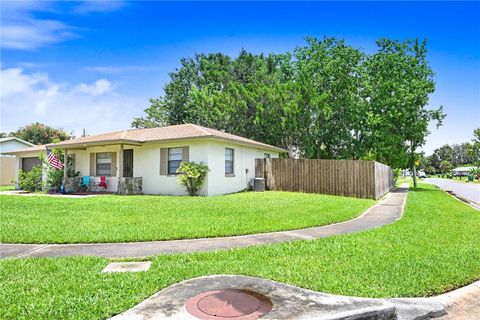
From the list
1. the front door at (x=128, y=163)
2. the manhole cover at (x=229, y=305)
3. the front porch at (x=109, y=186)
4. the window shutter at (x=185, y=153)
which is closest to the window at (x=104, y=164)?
the front porch at (x=109, y=186)

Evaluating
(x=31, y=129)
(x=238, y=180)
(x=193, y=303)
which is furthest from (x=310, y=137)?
(x=31, y=129)

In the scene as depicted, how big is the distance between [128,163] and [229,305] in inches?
618

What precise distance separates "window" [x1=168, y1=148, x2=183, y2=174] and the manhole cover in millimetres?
12989

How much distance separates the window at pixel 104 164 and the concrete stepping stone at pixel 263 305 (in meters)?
15.7

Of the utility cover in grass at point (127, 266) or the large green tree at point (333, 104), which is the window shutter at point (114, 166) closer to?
the utility cover in grass at point (127, 266)

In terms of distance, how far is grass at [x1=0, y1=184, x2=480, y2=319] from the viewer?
3.56 m

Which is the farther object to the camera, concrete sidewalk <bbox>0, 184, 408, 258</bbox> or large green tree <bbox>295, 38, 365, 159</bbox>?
large green tree <bbox>295, 38, 365, 159</bbox>

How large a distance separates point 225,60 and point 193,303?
1333 inches

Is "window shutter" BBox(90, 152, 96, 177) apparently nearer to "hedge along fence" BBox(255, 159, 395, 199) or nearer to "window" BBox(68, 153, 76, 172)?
"window" BBox(68, 153, 76, 172)

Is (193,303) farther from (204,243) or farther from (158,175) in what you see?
(158,175)

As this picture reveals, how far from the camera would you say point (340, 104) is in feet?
94.9

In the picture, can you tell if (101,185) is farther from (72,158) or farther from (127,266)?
(127,266)

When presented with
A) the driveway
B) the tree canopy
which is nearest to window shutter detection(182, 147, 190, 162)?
the tree canopy

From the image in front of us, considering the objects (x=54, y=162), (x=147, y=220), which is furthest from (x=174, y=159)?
(x=147, y=220)
